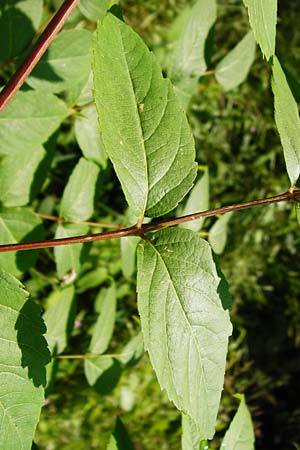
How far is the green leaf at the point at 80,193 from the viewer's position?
166cm

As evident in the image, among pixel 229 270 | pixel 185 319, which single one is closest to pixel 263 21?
pixel 185 319

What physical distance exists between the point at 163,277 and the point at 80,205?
2.34ft

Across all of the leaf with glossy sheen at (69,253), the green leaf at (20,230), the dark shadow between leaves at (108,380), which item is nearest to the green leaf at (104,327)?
the dark shadow between leaves at (108,380)

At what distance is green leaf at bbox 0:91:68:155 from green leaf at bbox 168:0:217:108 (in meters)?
0.36

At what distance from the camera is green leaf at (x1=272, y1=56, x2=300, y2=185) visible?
3.53ft

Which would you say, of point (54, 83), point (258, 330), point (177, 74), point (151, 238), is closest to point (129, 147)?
point (151, 238)

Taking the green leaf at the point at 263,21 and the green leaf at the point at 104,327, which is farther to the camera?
the green leaf at the point at 104,327

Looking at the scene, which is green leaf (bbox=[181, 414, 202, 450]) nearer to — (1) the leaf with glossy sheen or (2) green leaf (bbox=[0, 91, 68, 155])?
(1) the leaf with glossy sheen

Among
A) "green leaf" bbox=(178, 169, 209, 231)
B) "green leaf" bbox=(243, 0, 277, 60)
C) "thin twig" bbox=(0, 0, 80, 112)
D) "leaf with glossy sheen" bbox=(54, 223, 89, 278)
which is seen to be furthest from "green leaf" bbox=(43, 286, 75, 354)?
"green leaf" bbox=(243, 0, 277, 60)

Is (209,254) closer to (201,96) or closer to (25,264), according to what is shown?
(25,264)

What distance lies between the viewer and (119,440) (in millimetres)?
1312

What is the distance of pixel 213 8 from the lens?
64.7 inches

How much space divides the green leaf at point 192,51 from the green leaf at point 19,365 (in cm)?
80

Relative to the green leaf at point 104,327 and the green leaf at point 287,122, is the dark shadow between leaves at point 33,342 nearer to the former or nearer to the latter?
the green leaf at point 287,122
